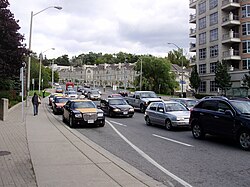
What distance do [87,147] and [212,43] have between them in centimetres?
5271

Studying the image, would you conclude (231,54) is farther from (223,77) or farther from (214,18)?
(214,18)

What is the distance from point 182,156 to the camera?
9555mm

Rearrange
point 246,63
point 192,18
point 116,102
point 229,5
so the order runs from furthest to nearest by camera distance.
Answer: point 192,18 < point 229,5 < point 246,63 < point 116,102

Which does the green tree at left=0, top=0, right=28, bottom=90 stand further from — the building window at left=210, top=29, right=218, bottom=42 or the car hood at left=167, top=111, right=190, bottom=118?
the building window at left=210, top=29, right=218, bottom=42

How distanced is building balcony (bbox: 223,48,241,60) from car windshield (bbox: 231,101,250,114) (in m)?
44.9

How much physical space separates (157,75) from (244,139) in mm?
68035

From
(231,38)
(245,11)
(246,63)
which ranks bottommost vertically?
(246,63)

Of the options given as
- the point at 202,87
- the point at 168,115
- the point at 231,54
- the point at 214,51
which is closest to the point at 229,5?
the point at 231,54

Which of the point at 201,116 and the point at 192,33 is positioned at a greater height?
the point at 192,33

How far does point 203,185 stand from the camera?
Result: 259 inches

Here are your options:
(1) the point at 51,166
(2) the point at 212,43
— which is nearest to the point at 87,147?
(1) the point at 51,166

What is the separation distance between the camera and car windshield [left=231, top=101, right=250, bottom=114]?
10953mm

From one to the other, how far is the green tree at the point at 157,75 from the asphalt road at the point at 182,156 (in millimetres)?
62917

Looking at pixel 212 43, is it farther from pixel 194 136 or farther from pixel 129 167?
pixel 129 167
